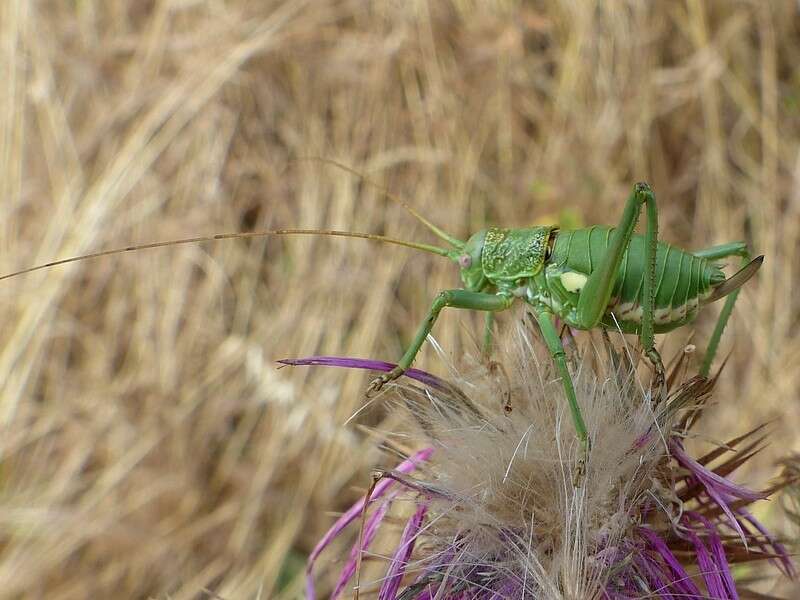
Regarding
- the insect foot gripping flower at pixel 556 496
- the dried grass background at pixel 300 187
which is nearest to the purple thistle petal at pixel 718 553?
the insect foot gripping flower at pixel 556 496

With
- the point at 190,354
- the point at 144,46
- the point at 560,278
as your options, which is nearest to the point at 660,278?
the point at 560,278

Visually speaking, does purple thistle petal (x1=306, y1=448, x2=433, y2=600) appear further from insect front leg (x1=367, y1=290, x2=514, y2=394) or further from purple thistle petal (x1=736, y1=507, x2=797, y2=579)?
purple thistle petal (x1=736, y1=507, x2=797, y2=579)

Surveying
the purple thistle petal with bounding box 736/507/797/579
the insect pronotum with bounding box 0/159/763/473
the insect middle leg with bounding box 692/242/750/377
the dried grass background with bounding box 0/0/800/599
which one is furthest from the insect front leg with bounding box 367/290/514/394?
the dried grass background with bounding box 0/0/800/599

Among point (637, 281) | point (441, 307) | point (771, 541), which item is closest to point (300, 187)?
point (441, 307)

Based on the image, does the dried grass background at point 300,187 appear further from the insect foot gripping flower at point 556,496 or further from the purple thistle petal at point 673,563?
the purple thistle petal at point 673,563

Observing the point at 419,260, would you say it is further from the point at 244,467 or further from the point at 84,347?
→ the point at 84,347

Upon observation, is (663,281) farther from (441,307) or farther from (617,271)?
(441,307)
